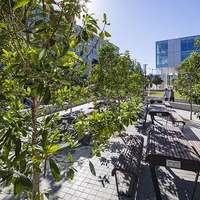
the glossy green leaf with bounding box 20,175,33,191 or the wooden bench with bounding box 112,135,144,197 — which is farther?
the wooden bench with bounding box 112,135,144,197

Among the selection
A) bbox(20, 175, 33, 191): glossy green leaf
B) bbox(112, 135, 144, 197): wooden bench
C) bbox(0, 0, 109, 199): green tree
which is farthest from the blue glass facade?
bbox(20, 175, 33, 191): glossy green leaf

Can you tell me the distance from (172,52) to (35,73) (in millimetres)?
46590

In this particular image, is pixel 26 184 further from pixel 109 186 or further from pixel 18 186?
pixel 109 186

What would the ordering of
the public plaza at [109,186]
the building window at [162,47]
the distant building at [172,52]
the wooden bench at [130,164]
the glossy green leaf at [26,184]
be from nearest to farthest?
1. the glossy green leaf at [26,184]
2. the wooden bench at [130,164]
3. the public plaza at [109,186]
4. the distant building at [172,52]
5. the building window at [162,47]

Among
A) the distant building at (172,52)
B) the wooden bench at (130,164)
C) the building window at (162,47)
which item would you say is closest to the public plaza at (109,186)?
the wooden bench at (130,164)

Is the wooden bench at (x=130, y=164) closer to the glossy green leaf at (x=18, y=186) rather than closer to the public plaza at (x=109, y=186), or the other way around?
the public plaza at (x=109, y=186)

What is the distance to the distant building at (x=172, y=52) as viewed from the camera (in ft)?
134

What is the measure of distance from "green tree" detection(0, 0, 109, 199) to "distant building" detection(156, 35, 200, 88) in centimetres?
4200

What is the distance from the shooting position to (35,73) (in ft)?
2.90

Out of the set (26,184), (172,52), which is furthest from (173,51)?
(26,184)

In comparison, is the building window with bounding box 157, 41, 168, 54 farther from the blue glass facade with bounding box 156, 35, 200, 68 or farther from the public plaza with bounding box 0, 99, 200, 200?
the public plaza with bounding box 0, 99, 200, 200

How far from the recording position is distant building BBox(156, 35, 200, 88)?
40750mm

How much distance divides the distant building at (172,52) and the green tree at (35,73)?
41996 millimetres

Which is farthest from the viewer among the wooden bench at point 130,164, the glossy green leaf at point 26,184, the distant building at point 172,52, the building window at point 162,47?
the building window at point 162,47
